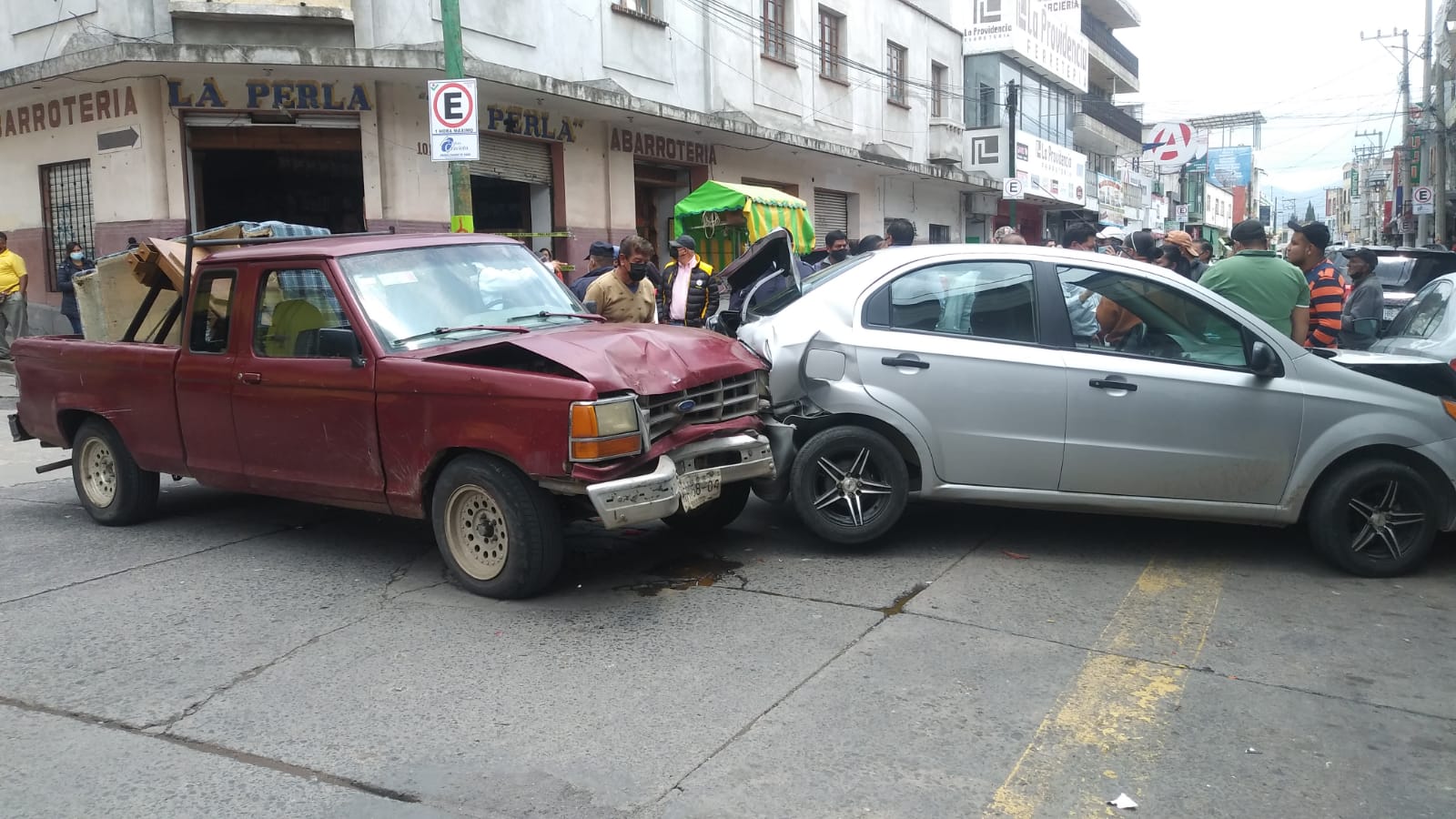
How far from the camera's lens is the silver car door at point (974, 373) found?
19.2ft

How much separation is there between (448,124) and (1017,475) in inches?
254

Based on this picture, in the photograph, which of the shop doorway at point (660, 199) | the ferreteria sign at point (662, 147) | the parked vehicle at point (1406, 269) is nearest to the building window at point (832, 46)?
the ferreteria sign at point (662, 147)

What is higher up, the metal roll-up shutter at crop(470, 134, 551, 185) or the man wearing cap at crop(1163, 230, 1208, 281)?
the metal roll-up shutter at crop(470, 134, 551, 185)

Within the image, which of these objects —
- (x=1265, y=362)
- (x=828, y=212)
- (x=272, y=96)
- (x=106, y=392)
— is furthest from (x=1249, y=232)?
(x=828, y=212)

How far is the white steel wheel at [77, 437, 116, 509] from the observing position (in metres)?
7.04

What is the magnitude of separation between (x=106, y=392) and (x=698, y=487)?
405cm

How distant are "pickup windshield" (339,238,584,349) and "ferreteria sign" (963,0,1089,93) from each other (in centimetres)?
2633

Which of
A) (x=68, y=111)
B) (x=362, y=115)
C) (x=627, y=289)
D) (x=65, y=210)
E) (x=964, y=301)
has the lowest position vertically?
(x=964, y=301)

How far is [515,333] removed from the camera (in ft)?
18.5

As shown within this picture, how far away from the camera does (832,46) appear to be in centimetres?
2294

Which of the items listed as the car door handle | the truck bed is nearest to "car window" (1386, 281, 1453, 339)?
the car door handle

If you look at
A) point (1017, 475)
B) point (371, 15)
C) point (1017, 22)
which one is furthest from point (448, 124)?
point (1017, 22)

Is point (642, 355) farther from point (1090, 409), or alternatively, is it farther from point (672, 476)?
point (1090, 409)

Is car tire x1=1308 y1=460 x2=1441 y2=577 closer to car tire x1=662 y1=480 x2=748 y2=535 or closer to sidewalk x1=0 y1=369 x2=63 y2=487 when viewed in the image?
car tire x1=662 y1=480 x2=748 y2=535
